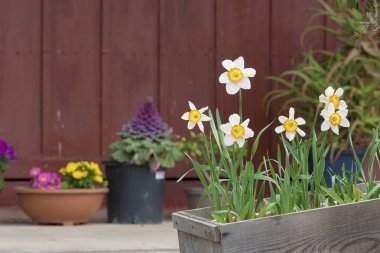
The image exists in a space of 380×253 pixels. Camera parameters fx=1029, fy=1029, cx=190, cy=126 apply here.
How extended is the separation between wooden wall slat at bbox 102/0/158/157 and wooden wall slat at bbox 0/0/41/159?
425 mm

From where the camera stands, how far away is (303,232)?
261cm

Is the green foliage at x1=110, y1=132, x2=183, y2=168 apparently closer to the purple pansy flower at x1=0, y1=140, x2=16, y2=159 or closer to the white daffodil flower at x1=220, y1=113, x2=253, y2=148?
the purple pansy flower at x1=0, y1=140, x2=16, y2=159

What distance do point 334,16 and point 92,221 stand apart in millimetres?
1941

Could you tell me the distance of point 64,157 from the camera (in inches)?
255

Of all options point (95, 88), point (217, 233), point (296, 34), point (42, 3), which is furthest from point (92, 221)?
point (217, 233)

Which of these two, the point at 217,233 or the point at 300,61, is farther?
the point at 300,61

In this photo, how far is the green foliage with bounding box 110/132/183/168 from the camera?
5.86 m

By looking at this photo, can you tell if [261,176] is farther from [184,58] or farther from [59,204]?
[184,58]

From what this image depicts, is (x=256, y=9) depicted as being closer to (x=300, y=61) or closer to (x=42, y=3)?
(x=300, y=61)

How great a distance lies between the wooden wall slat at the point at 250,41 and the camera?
6645 millimetres

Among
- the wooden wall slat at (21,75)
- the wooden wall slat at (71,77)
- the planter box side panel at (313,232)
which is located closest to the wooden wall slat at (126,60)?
the wooden wall slat at (71,77)

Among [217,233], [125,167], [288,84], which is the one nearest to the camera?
[217,233]

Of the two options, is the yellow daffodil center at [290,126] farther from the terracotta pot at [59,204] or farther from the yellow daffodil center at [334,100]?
the terracotta pot at [59,204]

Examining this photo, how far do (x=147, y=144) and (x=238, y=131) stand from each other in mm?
3123
